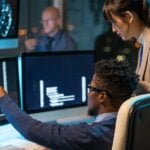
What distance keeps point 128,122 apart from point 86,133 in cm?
20

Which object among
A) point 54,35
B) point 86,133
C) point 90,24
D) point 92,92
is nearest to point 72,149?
point 86,133

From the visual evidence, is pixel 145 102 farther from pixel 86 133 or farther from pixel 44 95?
pixel 44 95

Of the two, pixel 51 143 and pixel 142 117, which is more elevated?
pixel 142 117

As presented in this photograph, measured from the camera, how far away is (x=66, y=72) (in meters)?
2.14

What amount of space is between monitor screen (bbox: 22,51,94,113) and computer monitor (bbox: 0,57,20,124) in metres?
0.04

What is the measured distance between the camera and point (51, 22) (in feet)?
12.8

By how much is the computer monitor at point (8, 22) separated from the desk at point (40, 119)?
15.5 inches

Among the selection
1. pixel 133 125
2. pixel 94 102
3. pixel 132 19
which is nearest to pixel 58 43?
pixel 132 19

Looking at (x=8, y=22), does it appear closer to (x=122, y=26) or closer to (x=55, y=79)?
(x=55, y=79)

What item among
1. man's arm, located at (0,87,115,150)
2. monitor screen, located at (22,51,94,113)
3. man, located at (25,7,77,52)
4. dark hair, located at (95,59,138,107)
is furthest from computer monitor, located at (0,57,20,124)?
man, located at (25,7,77,52)

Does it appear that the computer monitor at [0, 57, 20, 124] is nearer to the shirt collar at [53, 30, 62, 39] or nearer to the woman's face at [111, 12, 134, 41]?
the woman's face at [111, 12, 134, 41]

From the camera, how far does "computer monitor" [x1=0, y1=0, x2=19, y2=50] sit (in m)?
1.93

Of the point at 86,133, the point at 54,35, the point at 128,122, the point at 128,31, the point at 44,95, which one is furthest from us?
the point at 54,35

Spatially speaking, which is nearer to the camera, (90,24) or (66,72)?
(66,72)
